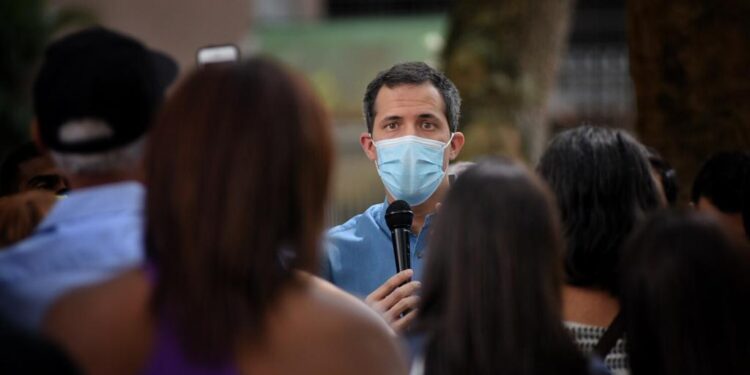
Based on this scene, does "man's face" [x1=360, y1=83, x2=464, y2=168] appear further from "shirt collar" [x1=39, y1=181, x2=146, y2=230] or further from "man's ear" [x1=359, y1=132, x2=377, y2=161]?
"shirt collar" [x1=39, y1=181, x2=146, y2=230]

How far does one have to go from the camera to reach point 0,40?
1939 cm

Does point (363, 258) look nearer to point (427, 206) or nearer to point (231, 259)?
point (427, 206)

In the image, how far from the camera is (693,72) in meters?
7.25

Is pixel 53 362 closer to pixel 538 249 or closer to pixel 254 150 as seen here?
pixel 254 150

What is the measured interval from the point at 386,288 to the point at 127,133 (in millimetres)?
1339

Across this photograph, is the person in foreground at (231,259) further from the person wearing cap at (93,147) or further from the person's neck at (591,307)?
the person's neck at (591,307)

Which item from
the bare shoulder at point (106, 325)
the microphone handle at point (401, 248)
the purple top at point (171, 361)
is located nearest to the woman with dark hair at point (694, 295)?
the purple top at point (171, 361)

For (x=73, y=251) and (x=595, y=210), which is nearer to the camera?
(x=73, y=251)

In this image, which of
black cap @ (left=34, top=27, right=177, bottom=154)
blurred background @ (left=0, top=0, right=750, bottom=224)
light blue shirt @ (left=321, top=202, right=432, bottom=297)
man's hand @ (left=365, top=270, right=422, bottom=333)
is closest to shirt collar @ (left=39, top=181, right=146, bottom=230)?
black cap @ (left=34, top=27, right=177, bottom=154)

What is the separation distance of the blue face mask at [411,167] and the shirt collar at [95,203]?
6.34 feet

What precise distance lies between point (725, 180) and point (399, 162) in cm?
172

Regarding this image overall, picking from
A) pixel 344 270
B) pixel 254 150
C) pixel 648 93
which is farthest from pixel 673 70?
pixel 254 150

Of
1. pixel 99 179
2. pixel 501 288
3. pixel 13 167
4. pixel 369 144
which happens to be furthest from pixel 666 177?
pixel 99 179

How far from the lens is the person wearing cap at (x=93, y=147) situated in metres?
3.05
